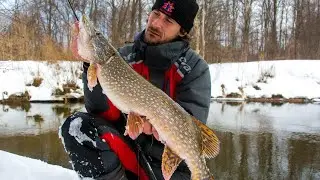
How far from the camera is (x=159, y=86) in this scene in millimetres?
2842

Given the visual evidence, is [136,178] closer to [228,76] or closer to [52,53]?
[52,53]

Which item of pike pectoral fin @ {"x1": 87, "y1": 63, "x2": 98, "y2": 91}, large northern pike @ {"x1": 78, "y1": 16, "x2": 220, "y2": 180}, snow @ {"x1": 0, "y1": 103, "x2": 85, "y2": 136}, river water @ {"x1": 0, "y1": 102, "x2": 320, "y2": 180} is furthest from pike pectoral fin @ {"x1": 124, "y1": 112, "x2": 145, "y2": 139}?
snow @ {"x1": 0, "y1": 103, "x2": 85, "y2": 136}

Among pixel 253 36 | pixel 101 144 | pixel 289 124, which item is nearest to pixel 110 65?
pixel 101 144

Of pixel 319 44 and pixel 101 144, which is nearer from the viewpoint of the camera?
pixel 101 144

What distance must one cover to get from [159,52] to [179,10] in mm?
380

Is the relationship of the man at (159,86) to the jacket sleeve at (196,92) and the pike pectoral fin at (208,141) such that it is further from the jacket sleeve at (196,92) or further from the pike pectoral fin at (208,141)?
the pike pectoral fin at (208,141)

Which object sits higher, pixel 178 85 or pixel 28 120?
pixel 178 85

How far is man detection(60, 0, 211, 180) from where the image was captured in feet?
8.45

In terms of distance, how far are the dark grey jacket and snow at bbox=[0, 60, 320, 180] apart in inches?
33.7

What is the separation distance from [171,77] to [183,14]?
49cm

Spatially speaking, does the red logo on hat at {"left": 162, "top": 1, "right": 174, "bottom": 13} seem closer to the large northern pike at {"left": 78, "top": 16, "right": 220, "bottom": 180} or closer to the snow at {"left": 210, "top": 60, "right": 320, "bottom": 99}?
the large northern pike at {"left": 78, "top": 16, "right": 220, "bottom": 180}

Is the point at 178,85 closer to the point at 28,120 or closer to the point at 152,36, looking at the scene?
the point at 152,36

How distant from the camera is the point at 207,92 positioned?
9.13ft

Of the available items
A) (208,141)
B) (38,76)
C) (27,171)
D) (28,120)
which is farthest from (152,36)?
(38,76)
